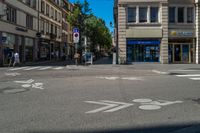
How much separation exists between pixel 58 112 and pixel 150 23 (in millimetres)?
26672

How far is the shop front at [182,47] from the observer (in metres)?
33.6

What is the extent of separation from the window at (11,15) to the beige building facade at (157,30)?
44.2ft

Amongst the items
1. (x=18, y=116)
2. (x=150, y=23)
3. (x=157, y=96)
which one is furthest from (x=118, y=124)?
(x=150, y=23)

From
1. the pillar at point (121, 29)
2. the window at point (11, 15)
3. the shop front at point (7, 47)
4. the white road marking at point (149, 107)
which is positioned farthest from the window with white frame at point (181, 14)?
the white road marking at point (149, 107)

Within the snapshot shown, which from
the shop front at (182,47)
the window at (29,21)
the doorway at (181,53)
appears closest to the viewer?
the shop front at (182,47)

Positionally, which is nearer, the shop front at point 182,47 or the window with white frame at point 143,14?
the window with white frame at point 143,14

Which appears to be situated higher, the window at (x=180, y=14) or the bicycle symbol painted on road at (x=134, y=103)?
the window at (x=180, y=14)

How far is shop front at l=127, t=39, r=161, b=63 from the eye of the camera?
110ft

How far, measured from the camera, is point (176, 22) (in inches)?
1326

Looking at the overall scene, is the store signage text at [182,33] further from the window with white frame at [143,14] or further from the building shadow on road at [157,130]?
the building shadow on road at [157,130]

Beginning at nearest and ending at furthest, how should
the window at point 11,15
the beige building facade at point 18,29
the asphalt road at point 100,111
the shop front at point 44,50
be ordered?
the asphalt road at point 100,111, the beige building facade at point 18,29, the window at point 11,15, the shop front at point 44,50

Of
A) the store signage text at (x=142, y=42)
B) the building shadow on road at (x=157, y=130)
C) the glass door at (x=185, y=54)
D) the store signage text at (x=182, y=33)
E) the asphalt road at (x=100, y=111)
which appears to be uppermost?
the store signage text at (x=182, y=33)

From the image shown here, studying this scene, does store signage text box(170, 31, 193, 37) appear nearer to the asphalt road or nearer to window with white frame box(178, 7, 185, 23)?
window with white frame box(178, 7, 185, 23)

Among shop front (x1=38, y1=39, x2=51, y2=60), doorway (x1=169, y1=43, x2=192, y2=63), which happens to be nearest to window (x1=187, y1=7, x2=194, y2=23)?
doorway (x1=169, y1=43, x2=192, y2=63)
